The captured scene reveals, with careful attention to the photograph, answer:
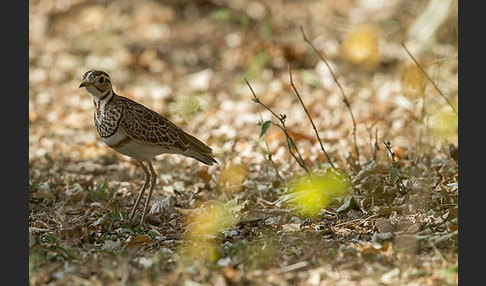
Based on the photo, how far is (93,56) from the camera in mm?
11000

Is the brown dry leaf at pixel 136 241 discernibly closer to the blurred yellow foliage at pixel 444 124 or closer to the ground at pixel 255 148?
the ground at pixel 255 148

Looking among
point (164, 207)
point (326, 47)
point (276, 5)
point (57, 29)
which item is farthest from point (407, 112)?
point (57, 29)

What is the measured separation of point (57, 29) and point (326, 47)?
196 inches

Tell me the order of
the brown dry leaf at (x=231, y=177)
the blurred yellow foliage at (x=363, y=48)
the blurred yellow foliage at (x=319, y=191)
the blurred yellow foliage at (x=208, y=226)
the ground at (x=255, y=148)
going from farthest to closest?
the blurred yellow foliage at (x=363, y=48) < the brown dry leaf at (x=231, y=177) < the blurred yellow foliage at (x=319, y=191) < the blurred yellow foliage at (x=208, y=226) < the ground at (x=255, y=148)

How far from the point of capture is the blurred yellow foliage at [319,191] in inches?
219

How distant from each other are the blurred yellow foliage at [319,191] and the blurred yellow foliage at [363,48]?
441cm

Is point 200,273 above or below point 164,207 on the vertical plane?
below

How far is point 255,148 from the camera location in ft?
25.6

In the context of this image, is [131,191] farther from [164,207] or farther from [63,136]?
[63,136]

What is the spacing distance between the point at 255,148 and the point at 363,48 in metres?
3.33

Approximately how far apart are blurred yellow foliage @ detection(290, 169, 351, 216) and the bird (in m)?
1.06

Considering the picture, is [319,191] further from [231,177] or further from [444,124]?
[444,124]

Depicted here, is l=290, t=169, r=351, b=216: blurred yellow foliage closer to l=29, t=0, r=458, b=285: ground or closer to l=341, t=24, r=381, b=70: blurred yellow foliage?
l=29, t=0, r=458, b=285: ground

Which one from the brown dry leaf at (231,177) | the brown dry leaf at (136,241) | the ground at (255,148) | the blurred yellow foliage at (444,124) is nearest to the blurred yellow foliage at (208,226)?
the ground at (255,148)
